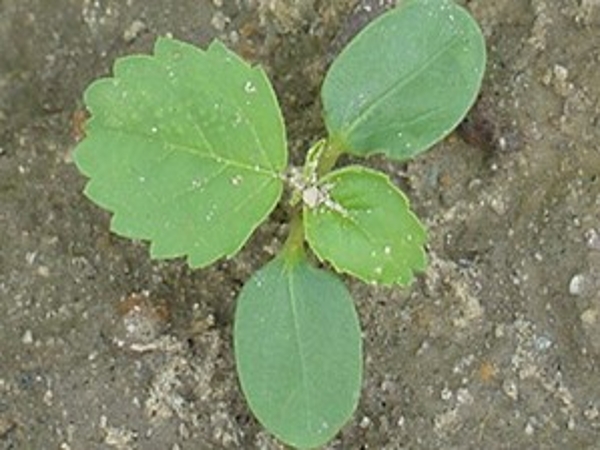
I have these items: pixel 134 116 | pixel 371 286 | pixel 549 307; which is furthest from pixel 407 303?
pixel 134 116

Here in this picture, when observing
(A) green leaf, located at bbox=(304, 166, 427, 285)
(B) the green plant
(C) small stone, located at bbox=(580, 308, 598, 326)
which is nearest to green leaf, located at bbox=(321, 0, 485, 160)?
(B) the green plant

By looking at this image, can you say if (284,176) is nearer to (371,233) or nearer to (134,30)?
(371,233)

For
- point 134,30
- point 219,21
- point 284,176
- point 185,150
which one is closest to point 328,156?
point 284,176

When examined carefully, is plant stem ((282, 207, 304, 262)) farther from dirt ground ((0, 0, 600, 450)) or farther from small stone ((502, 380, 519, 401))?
small stone ((502, 380, 519, 401))

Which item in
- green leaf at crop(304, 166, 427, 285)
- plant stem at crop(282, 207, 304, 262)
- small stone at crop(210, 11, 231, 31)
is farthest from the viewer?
small stone at crop(210, 11, 231, 31)

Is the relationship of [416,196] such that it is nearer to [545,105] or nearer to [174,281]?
[545,105]
